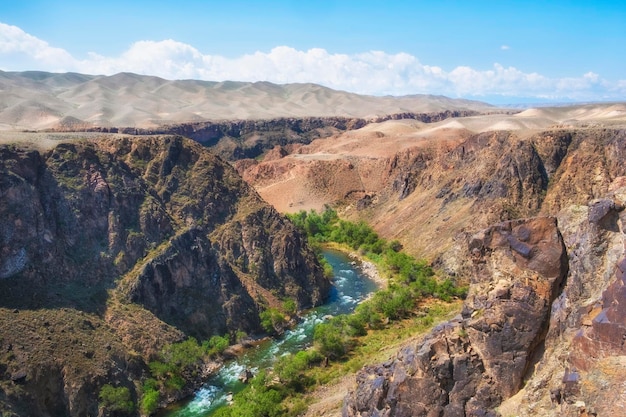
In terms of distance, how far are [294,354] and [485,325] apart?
42.6 m

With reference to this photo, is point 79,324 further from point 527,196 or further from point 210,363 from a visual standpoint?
point 527,196

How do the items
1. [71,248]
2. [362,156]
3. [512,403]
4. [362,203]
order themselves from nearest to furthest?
[512,403] → [71,248] → [362,203] → [362,156]

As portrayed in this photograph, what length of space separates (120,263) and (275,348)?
79.3ft

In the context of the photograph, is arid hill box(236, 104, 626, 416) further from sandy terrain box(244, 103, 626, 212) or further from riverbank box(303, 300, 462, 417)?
sandy terrain box(244, 103, 626, 212)

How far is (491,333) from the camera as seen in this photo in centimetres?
3212

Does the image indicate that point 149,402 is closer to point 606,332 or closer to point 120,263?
point 120,263

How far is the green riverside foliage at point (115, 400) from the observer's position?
54.8 m

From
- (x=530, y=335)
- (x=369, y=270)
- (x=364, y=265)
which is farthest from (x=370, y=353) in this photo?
(x=364, y=265)

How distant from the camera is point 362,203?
155500mm

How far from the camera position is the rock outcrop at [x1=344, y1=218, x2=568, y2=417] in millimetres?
31328

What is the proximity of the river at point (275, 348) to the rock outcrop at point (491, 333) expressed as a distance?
3016 centimetres

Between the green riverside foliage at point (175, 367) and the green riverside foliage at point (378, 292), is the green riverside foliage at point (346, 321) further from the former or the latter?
the green riverside foliage at point (175, 367)

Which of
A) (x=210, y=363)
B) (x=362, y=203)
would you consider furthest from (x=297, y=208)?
(x=210, y=363)

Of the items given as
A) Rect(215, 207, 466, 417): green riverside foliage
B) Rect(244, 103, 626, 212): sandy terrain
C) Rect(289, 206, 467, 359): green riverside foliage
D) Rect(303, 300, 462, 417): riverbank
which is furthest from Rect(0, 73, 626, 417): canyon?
Rect(244, 103, 626, 212): sandy terrain
